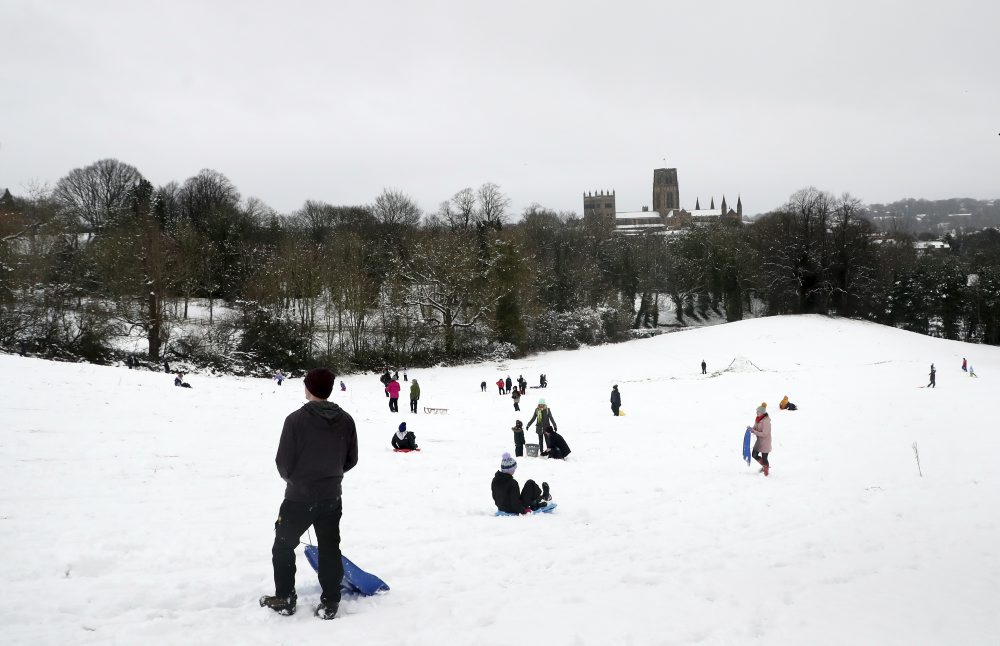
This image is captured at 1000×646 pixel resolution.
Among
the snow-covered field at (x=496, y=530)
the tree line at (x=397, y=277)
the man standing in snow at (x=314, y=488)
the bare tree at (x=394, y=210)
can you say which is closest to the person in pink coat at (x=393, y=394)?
the snow-covered field at (x=496, y=530)

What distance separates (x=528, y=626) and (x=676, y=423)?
16531 millimetres

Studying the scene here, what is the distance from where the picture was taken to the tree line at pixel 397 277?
37812 mm

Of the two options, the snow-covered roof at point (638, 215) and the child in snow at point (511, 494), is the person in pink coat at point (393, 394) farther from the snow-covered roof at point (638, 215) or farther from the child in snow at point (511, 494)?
the snow-covered roof at point (638, 215)

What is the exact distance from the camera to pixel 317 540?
4.92 metres

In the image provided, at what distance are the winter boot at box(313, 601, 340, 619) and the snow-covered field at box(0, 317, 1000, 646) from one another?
0.08m

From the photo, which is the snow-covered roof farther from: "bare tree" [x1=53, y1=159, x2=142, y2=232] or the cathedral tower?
"bare tree" [x1=53, y1=159, x2=142, y2=232]

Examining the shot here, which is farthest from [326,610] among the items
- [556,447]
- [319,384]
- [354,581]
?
[556,447]

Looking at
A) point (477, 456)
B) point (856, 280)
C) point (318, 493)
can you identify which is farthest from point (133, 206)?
point (856, 280)

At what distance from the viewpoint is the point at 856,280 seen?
55531mm

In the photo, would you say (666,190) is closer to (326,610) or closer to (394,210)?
(394,210)

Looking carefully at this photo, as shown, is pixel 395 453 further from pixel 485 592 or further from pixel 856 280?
pixel 856 280

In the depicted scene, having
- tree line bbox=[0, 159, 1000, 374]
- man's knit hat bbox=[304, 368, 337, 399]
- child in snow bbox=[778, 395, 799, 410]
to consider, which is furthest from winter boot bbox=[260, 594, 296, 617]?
tree line bbox=[0, 159, 1000, 374]

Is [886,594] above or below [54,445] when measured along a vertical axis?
below

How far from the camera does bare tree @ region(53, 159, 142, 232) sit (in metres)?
67.3
